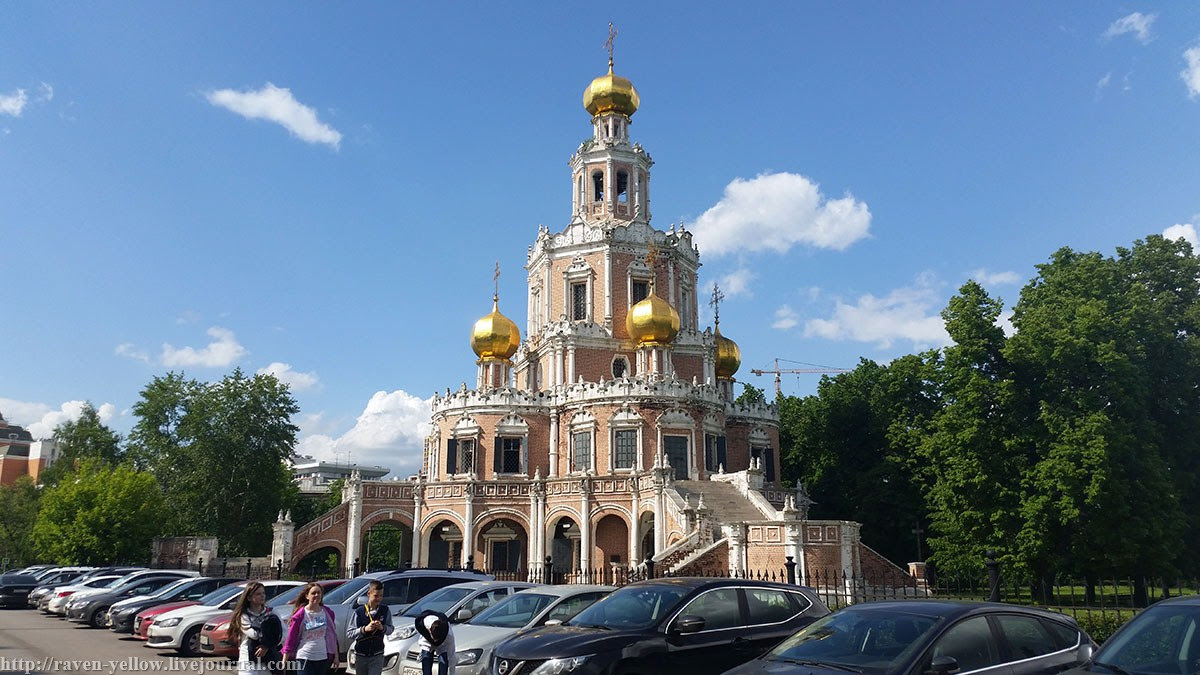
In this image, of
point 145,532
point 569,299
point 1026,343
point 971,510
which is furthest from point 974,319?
point 145,532

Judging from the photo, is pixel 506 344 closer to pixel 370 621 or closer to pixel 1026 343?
pixel 1026 343

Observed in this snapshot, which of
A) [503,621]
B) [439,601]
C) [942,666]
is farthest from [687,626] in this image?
[439,601]

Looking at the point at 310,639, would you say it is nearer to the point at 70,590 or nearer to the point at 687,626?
the point at 687,626

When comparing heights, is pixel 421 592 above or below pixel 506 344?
below

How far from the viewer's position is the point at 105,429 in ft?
193

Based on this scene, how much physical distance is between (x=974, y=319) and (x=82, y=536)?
126ft

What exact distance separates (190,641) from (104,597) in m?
7.40

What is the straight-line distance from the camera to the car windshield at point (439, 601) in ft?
44.8

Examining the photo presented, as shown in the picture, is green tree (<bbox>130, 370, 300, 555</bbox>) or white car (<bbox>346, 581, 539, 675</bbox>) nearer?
white car (<bbox>346, 581, 539, 675</bbox>)

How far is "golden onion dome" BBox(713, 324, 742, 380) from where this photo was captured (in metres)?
48.7

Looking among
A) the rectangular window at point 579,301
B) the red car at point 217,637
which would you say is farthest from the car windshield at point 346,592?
the rectangular window at point 579,301

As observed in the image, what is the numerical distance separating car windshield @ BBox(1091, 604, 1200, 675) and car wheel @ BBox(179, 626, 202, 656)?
1485 centimetres

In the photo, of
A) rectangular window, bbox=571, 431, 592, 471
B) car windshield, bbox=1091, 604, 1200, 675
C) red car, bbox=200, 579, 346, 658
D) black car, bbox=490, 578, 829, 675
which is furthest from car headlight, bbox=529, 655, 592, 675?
rectangular window, bbox=571, 431, 592, 471

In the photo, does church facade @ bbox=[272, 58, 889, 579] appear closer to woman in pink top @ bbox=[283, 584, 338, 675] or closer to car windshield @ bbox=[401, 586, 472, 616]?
car windshield @ bbox=[401, 586, 472, 616]
